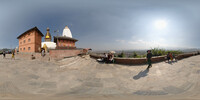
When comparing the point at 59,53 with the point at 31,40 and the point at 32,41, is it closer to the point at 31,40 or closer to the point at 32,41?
the point at 32,41

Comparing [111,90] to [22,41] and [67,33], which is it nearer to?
[22,41]

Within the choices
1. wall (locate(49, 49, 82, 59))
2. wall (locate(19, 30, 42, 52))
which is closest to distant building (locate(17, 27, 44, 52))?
wall (locate(19, 30, 42, 52))

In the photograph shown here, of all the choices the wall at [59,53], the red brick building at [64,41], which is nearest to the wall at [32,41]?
the red brick building at [64,41]

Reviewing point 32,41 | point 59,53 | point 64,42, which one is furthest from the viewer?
point 64,42

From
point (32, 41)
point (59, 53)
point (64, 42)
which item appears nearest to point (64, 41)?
point (64, 42)

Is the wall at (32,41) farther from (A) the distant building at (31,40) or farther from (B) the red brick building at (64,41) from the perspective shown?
(B) the red brick building at (64,41)

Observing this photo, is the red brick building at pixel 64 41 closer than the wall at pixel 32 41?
No

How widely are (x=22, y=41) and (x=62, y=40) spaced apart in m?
10.5

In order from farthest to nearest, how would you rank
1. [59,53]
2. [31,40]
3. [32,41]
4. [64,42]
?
[64,42]
[31,40]
[32,41]
[59,53]

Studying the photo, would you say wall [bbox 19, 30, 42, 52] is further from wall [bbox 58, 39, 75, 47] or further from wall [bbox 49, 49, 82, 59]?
wall [bbox 49, 49, 82, 59]

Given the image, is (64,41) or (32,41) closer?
(32,41)

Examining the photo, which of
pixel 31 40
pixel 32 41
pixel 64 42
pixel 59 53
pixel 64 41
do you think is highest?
pixel 64 41

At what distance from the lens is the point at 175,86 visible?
3.70 metres

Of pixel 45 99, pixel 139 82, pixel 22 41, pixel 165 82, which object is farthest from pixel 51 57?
pixel 22 41
